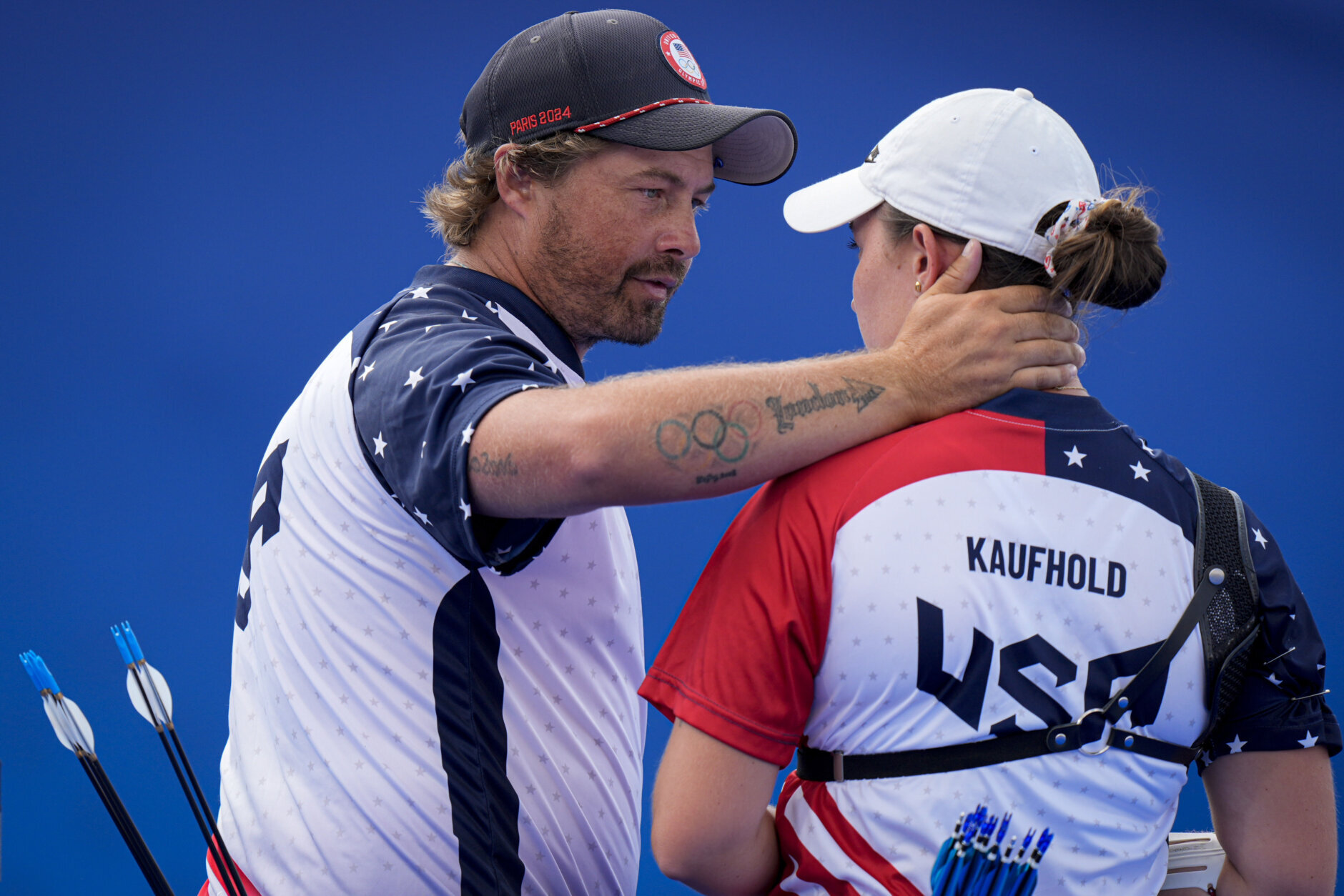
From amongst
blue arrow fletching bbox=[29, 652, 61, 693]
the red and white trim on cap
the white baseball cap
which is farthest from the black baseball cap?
blue arrow fletching bbox=[29, 652, 61, 693]

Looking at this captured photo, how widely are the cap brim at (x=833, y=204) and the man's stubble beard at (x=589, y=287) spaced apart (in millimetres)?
200

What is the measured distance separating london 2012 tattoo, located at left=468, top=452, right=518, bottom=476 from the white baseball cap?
405 millimetres

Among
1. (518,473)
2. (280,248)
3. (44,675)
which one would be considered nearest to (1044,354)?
(518,473)

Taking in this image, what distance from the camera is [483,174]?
112 centimetres

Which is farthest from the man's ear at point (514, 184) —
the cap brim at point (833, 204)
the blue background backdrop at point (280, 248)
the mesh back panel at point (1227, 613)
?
the blue background backdrop at point (280, 248)

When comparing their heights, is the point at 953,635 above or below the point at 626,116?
below

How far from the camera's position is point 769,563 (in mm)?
→ 738

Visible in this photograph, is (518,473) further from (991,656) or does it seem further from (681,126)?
(681,126)

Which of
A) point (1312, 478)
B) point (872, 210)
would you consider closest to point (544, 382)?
point (872, 210)

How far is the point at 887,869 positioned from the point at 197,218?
7.30 ft

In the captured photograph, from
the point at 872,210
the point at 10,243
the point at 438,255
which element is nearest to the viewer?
the point at 872,210

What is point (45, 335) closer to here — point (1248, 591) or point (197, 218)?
point (197, 218)

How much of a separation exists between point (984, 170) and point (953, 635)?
392 millimetres

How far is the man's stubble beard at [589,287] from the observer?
1.07 meters
